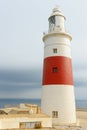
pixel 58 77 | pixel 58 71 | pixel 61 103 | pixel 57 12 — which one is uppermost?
pixel 57 12

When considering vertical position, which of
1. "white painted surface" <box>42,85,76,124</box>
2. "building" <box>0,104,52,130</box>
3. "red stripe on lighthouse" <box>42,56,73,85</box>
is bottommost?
"building" <box>0,104,52,130</box>

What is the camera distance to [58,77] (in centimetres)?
1648

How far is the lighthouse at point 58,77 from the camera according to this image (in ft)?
53.4

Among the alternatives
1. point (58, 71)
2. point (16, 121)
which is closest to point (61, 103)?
point (58, 71)

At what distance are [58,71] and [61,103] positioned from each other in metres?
2.43

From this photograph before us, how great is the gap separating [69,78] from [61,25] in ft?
14.4

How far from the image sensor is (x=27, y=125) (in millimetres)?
13375

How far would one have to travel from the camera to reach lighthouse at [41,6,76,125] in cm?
1627

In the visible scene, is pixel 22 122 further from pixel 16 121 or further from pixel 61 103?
pixel 61 103

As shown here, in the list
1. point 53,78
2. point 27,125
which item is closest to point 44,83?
point 53,78

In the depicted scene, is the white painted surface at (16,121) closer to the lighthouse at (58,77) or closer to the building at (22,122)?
the building at (22,122)

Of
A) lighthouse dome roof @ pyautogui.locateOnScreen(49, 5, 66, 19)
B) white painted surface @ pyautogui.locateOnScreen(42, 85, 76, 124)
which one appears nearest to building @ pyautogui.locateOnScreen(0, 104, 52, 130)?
white painted surface @ pyautogui.locateOnScreen(42, 85, 76, 124)

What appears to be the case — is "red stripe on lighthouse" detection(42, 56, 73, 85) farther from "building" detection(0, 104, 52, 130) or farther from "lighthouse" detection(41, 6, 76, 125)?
"building" detection(0, 104, 52, 130)

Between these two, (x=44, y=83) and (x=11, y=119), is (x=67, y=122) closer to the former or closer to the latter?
(x=44, y=83)
